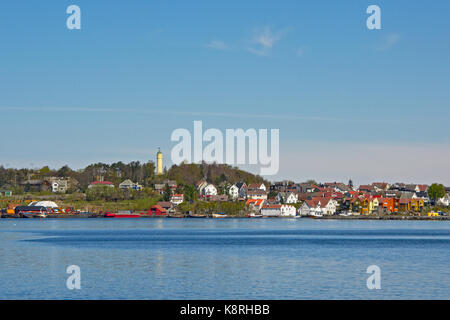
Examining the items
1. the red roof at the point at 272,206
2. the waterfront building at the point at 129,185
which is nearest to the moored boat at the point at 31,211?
the waterfront building at the point at 129,185

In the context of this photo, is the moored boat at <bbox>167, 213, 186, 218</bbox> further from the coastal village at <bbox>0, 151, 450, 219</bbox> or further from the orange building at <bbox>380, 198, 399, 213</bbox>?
the orange building at <bbox>380, 198, 399, 213</bbox>

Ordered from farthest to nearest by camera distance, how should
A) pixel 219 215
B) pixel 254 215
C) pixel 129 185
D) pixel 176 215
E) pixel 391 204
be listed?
pixel 129 185 → pixel 254 215 → pixel 219 215 → pixel 391 204 → pixel 176 215

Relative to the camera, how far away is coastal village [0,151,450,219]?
15038cm

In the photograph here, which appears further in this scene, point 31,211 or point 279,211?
point 279,211

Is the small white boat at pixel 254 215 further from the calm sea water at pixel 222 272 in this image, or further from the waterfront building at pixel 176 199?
the calm sea water at pixel 222 272

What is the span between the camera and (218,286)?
29.3 m

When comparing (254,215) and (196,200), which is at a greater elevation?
(196,200)

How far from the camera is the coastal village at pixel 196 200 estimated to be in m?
150

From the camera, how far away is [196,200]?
517 ft

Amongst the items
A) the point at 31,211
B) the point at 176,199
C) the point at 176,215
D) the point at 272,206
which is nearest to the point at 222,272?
the point at 176,215

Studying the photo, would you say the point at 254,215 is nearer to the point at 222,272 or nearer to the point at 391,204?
the point at 391,204

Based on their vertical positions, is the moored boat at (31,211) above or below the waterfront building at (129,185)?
below

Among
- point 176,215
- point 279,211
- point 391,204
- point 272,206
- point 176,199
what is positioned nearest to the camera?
point 176,215
